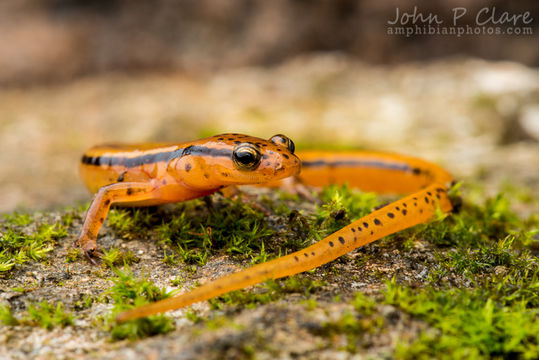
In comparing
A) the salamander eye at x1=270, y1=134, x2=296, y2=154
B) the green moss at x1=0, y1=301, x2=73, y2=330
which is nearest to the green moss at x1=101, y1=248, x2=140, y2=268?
the green moss at x1=0, y1=301, x2=73, y2=330

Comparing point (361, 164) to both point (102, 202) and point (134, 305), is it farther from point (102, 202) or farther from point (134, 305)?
point (134, 305)

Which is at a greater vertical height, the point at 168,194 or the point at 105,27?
the point at 105,27

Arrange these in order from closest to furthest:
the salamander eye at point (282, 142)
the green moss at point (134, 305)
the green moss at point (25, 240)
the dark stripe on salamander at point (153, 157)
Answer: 1. the green moss at point (134, 305)
2. the green moss at point (25, 240)
3. the dark stripe on salamander at point (153, 157)
4. the salamander eye at point (282, 142)

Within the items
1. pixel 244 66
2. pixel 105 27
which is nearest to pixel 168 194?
pixel 244 66

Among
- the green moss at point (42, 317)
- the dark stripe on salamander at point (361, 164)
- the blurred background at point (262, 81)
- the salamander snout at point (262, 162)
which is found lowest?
the green moss at point (42, 317)

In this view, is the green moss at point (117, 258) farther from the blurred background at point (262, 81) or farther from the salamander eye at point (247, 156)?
the blurred background at point (262, 81)

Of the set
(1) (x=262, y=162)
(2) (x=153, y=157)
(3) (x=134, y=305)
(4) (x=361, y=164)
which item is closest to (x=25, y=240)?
(2) (x=153, y=157)

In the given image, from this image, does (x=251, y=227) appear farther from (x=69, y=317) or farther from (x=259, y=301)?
(x=69, y=317)

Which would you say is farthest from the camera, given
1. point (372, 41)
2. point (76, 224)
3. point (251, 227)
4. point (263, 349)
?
point (372, 41)

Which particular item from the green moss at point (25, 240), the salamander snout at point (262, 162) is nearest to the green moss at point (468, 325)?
the salamander snout at point (262, 162)
